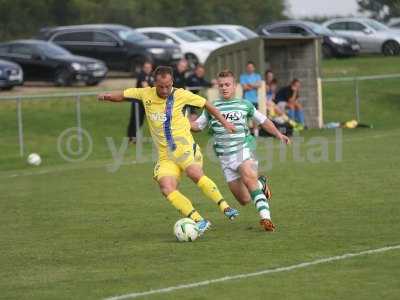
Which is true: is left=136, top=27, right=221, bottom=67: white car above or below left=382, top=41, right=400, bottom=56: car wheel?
above

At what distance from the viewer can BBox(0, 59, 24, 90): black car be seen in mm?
32281

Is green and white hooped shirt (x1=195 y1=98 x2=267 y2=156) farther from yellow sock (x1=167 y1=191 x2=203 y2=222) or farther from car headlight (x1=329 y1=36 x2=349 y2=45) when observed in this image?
car headlight (x1=329 y1=36 x2=349 y2=45)

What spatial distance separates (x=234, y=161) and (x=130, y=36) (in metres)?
27.8

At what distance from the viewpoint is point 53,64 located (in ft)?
114

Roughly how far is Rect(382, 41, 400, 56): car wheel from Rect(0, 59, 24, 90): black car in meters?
18.8

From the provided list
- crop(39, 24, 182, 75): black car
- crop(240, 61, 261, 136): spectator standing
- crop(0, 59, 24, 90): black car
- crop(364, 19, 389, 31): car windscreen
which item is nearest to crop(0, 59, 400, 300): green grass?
crop(240, 61, 261, 136): spectator standing

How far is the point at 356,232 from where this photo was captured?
38.0 feet

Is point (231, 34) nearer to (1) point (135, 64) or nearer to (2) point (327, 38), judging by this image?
(2) point (327, 38)

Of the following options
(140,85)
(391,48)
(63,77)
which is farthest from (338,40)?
(140,85)

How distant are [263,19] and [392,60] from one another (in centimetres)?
2265

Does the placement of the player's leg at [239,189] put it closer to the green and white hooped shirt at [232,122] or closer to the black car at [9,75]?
the green and white hooped shirt at [232,122]

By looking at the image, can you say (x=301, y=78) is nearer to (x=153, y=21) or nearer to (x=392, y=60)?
(x=392, y=60)

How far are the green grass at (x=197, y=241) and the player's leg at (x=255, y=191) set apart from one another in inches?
5.9

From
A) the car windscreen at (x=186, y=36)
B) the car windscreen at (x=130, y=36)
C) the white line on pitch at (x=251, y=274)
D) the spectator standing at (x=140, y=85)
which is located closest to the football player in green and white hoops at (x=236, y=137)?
the white line on pitch at (x=251, y=274)
